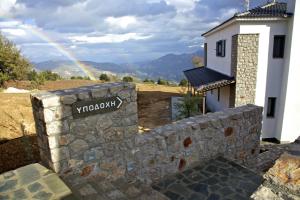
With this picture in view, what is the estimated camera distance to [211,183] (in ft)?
18.6

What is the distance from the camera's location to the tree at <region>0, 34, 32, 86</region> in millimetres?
20095

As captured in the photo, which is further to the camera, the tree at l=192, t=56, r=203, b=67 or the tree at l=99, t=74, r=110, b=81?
the tree at l=99, t=74, r=110, b=81

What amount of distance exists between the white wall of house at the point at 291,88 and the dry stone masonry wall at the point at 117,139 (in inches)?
305

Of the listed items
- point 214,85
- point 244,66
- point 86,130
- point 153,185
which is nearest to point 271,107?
point 244,66

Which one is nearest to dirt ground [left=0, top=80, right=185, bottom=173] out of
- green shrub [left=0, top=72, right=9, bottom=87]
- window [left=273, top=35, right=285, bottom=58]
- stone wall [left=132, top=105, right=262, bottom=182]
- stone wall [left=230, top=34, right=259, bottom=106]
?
stone wall [left=132, top=105, right=262, bottom=182]

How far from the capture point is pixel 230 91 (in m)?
14.6

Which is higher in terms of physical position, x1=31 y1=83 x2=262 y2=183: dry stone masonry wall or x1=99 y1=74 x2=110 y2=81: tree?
x1=31 y1=83 x2=262 y2=183: dry stone masonry wall

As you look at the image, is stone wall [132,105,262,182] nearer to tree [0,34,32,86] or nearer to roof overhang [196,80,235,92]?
roof overhang [196,80,235,92]

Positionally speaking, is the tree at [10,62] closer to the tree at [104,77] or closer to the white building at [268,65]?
the tree at [104,77]

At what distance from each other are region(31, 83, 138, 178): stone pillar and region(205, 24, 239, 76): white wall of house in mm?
10601

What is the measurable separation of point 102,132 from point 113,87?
0.90 meters

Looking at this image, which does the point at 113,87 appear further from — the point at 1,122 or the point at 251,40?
the point at 251,40

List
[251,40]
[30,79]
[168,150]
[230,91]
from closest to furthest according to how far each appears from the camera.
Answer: [168,150]
[251,40]
[230,91]
[30,79]

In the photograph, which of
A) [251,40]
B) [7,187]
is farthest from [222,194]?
[251,40]
